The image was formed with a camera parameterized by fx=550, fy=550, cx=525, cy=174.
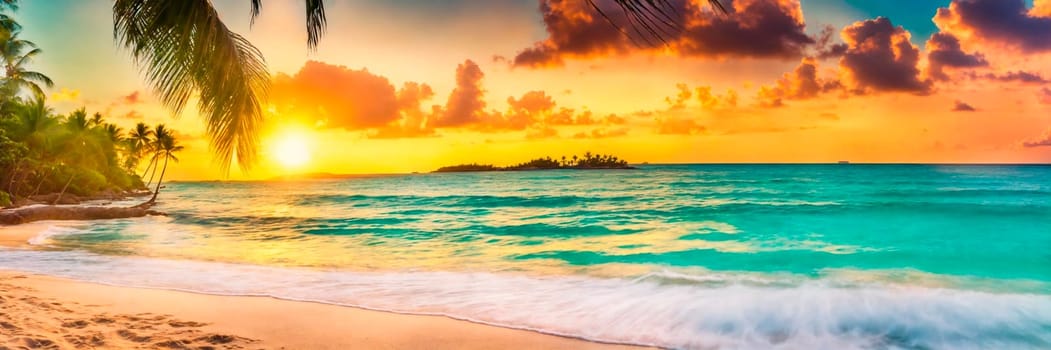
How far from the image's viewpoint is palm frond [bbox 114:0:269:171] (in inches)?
218

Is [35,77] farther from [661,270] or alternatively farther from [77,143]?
[661,270]

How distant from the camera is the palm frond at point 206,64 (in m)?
5.53

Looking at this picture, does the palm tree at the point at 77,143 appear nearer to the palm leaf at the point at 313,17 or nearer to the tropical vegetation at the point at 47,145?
the tropical vegetation at the point at 47,145

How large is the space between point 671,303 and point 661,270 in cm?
253

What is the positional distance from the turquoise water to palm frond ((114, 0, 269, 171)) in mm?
2224

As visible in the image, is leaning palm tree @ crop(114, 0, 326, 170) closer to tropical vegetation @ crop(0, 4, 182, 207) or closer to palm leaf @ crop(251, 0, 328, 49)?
palm leaf @ crop(251, 0, 328, 49)

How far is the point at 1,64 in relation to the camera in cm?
2698

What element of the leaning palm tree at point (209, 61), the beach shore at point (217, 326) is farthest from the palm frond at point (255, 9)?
the beach shore at point (217, 326)

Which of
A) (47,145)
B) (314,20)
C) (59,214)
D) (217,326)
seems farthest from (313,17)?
(47,145)

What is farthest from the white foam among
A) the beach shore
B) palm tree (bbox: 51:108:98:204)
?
palm tree (bbox: 51:108:98:204)

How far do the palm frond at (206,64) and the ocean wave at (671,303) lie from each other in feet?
7.20

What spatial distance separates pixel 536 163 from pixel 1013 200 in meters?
130

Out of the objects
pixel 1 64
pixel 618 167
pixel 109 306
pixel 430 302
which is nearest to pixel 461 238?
pixel 430 302

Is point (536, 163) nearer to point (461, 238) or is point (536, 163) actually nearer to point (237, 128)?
point (461, 238)
